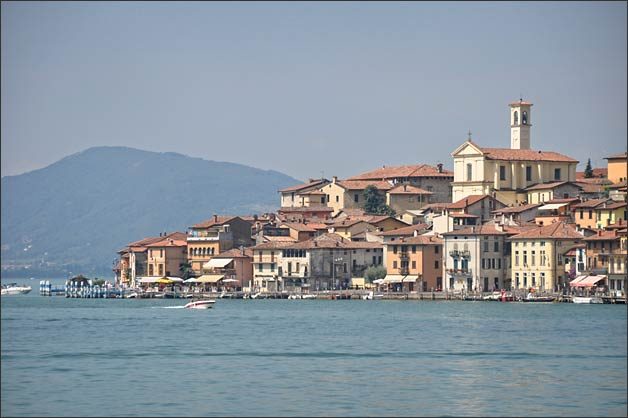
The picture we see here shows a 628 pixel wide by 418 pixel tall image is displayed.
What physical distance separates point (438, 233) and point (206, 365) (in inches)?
2076

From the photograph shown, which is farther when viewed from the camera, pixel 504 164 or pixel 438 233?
pixel 504 164

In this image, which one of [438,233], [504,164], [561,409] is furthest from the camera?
[504,164]

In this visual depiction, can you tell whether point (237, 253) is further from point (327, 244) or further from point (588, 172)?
point (588, 172)

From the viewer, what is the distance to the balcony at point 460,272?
93.8m

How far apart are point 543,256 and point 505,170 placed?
19804 mm

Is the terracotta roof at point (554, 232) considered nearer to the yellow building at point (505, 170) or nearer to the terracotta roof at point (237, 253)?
the yellow building at point (505, 170)

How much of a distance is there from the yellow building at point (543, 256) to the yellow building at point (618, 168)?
13.5 m

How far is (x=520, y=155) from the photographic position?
364ft

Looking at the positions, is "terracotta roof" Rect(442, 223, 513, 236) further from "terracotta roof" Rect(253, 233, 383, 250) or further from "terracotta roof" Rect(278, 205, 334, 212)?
"terracotta roof" Rect(278, 205, 334, 212)

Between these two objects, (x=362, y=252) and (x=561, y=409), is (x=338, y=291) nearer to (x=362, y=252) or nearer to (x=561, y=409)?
(x=362, y=252)

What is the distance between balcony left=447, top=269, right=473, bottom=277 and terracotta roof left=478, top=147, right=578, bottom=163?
54.0 feet

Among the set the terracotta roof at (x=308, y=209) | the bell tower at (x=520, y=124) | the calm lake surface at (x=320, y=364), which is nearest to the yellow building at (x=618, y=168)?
the bell tower at (x=520, y=124)

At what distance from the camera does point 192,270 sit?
11044 centimetres

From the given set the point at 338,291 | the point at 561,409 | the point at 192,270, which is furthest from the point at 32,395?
the point at 192,270
